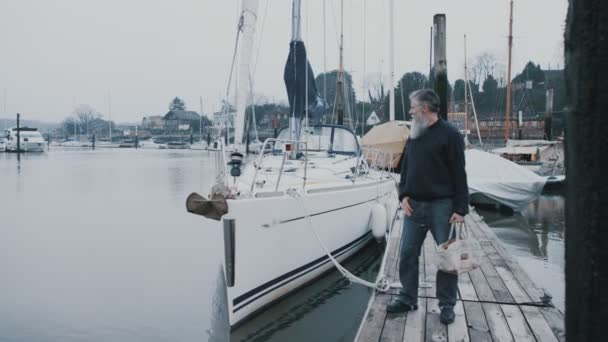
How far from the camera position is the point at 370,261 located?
906 centimetres

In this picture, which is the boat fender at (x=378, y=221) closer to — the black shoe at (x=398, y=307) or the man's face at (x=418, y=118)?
the black shoe at (x=398, y=307)

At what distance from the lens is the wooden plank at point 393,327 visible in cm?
363

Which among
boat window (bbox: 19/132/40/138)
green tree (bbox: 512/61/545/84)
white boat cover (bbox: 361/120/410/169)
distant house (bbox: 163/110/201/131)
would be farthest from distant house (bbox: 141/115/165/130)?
white boat cover (bbox: 361/120/410/169)

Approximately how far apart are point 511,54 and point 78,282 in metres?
29.2

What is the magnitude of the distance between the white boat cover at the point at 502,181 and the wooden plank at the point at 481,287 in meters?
9.96

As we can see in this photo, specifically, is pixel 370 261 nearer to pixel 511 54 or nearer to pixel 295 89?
pixel 295 89

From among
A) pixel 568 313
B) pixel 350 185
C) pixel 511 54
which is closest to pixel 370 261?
pixel 350 185

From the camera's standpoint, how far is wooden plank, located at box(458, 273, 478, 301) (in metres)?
4.62

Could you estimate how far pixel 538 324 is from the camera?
3857 millimetres

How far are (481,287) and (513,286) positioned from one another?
1.07 feet

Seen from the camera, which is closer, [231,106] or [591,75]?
[591,75]

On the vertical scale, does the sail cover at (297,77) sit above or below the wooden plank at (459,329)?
above

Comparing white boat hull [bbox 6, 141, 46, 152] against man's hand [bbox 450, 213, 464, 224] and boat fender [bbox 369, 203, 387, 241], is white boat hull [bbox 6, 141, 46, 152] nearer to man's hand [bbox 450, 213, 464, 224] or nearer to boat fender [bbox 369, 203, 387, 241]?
boat fender [bbox 369, 203, 387, 241]

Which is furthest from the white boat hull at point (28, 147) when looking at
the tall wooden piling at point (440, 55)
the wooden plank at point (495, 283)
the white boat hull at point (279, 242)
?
the wooden plank at point (495, 283)
